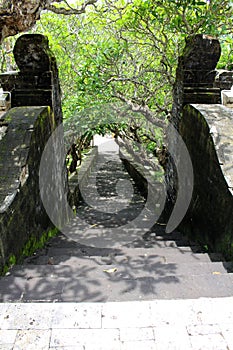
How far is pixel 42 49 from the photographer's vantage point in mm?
4828

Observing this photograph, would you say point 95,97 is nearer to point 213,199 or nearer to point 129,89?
point 129,89

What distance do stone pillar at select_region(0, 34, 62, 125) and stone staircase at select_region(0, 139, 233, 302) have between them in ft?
7.34

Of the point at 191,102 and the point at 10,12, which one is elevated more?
the point at 10,12

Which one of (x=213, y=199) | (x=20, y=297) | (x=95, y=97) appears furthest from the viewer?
(x=95, y=97)

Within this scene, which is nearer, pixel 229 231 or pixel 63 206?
pixel 229 231

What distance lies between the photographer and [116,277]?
112 inches

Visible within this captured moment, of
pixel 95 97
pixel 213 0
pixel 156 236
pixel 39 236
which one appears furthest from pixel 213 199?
pixel 95 97

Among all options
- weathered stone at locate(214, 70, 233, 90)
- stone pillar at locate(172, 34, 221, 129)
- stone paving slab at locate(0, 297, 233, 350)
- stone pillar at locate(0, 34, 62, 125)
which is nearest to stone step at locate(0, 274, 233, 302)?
stone paving slab at locate(0, 297, 233, 350)

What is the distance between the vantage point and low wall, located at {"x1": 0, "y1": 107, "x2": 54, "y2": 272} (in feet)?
10.9

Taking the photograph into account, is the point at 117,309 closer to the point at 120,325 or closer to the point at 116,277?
the point at 120,325

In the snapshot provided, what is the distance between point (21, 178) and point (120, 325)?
83.6 inches

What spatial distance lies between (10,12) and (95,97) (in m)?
4.00

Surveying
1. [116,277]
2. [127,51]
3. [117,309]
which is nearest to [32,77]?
[127,51]

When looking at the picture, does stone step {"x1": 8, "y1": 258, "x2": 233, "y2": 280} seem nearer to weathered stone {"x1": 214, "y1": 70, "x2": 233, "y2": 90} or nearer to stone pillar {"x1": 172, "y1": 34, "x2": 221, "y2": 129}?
stone pillar {"x1": 172, "y1": 34, "x2": 221, "y2": 129}
